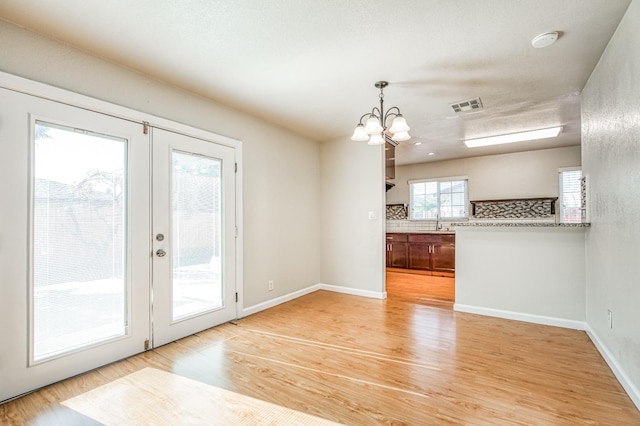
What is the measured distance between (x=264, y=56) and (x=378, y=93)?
1.30m

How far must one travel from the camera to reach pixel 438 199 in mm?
7078

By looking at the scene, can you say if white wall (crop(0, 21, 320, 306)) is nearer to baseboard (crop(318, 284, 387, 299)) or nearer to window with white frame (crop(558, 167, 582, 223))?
baseboard (crop(318, 284, 387, 299))

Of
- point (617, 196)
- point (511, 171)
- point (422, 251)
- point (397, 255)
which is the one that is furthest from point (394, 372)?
point (511, 171)

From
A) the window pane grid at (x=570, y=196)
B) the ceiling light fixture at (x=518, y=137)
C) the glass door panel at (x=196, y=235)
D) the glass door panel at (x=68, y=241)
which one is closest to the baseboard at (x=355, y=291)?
the glass door panel at (x=196, y=235)

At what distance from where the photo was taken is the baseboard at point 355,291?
4.49m

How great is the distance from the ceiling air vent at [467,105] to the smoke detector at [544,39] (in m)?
1.10

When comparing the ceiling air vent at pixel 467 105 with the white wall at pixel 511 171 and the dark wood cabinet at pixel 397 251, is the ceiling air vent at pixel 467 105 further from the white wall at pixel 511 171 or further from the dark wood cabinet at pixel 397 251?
the dark wood cabinet at pixel 397 251

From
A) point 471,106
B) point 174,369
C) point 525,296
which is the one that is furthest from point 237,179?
point 525,296

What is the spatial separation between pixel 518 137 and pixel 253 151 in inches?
164

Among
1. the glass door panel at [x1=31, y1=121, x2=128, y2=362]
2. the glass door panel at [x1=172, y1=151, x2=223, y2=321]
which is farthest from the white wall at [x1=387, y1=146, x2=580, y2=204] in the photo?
the glass door panel at [x1=31, y1=121, x2=128, y2=362]

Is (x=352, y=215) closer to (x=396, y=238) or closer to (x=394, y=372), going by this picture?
(x=396, y=238)

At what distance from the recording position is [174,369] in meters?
2.36

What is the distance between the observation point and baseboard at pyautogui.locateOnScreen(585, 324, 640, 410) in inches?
74.6

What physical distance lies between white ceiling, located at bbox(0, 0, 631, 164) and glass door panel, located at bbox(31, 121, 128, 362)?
0.81 meters
